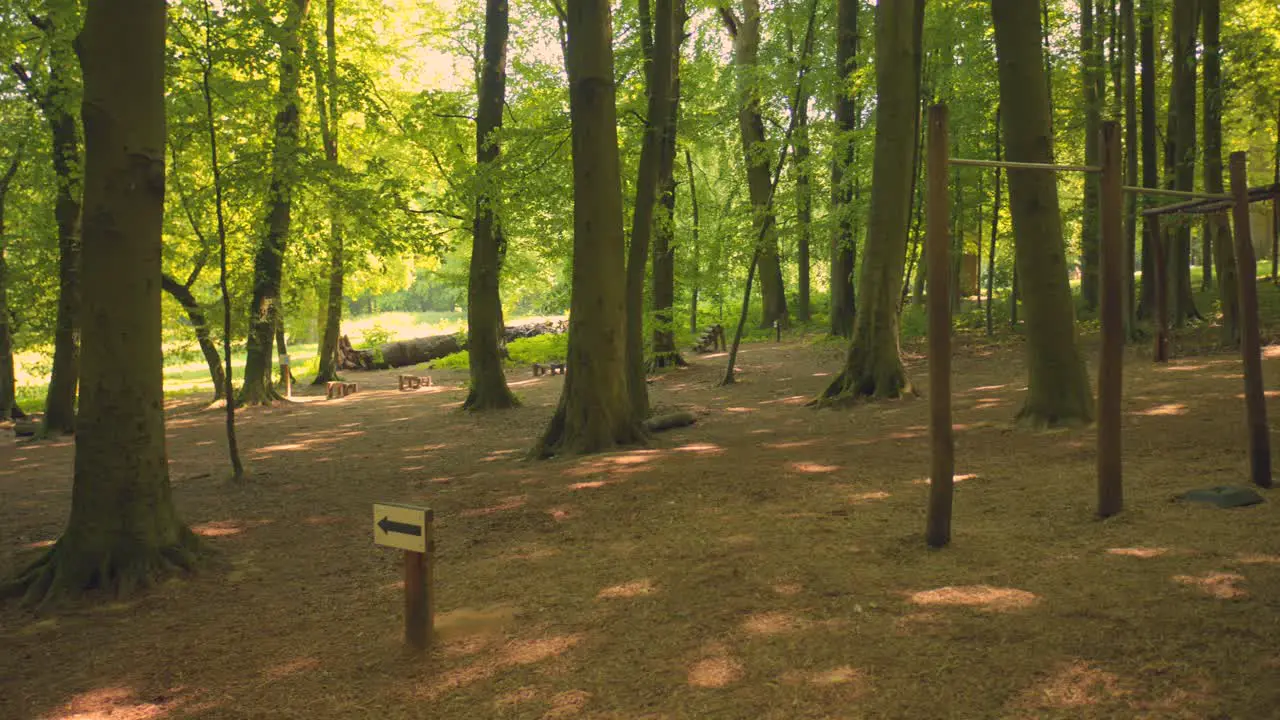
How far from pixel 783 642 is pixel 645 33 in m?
14.9

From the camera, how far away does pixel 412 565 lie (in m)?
4.91

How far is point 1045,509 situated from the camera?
638cm

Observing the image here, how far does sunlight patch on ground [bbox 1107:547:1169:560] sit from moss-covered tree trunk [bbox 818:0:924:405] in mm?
7582

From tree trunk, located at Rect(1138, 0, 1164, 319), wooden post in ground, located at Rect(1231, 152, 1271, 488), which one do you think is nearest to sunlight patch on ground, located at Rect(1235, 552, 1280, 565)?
wooden post in ground, located at Rect(1231, 152, 1271, 488)

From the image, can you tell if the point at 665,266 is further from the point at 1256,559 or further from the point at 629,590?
the point at 1256,559

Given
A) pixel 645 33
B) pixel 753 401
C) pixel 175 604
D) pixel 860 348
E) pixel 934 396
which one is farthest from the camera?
pixel 645 33

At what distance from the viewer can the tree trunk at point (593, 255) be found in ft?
34.9

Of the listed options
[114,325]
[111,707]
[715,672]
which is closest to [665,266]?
[114,325]

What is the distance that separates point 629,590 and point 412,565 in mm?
1431

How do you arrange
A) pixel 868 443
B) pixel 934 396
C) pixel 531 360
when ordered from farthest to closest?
1. pixel 531 360
2. pixel 868 443
3. pixel 934 396

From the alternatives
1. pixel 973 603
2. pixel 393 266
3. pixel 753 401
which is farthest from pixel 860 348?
pixel 393 266

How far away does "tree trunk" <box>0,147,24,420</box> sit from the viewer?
57.1 feet

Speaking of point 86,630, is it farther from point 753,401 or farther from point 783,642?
point 753,401

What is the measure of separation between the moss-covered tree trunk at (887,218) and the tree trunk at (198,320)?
9511 mm
